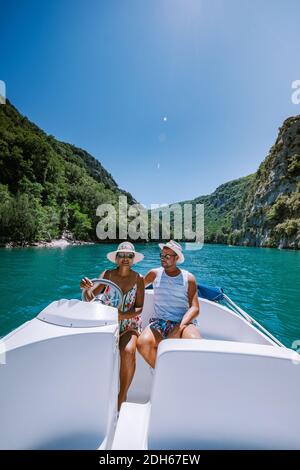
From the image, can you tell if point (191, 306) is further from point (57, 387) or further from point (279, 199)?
point (279, 199)

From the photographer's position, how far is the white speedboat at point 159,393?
1.05 metres

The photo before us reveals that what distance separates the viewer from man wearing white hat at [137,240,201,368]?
7.48 feet

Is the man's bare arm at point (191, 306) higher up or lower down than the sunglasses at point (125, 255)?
lower down

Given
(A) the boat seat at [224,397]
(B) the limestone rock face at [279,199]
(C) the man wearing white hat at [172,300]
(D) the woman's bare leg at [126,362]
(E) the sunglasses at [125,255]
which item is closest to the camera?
(A) the boat seat at [224,397]

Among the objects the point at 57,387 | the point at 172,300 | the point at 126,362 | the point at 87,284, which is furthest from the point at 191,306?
the point at 57,387

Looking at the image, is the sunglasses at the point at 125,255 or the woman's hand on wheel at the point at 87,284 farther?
the sunglasses at the point at 125,255

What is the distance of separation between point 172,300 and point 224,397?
1.38 metres

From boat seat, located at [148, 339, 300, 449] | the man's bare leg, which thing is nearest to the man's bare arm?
the man's bare leg

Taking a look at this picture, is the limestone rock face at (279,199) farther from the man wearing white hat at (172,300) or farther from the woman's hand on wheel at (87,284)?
the woman's hand on wheel at (87,284)

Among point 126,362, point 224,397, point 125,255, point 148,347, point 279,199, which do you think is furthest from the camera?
point 279,199

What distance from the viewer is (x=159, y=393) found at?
1128 mm

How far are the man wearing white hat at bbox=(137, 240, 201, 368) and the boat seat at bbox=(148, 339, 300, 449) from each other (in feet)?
3.40

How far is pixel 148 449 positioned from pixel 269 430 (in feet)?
1.97

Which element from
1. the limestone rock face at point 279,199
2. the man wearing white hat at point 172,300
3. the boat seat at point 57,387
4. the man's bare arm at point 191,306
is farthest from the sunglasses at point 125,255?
the limestone rock face at point 279,199
